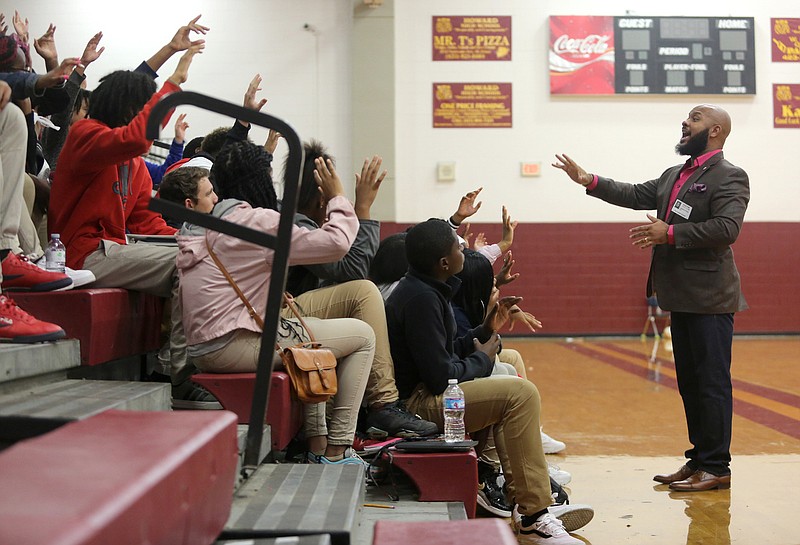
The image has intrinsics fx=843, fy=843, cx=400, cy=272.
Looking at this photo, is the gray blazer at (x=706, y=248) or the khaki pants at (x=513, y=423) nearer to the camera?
the khaki pants at (x=513, y=423)

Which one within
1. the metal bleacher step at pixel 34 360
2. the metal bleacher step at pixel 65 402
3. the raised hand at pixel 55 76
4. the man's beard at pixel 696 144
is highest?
the raised hand at pixel 55 76

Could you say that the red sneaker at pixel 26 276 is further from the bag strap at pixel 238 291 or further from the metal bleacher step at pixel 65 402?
the bag strap at pixel 238 291

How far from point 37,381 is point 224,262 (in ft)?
2.19

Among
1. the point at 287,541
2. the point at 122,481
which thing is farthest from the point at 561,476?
the point at 122,481

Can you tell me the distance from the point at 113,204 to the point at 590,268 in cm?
757

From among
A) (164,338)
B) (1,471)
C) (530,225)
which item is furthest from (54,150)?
(530,225)

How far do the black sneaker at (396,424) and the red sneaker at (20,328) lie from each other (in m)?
1.14

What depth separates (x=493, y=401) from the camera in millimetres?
2924

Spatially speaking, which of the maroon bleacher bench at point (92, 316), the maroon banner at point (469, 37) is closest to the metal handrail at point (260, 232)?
the maroon bleacher bench at point (92, 316)

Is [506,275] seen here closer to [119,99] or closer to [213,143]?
[213,143]

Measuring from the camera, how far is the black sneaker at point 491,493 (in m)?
3.16

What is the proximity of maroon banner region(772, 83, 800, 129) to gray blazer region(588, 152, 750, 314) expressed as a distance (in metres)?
7.05

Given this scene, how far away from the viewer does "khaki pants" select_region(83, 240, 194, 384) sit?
2.92m

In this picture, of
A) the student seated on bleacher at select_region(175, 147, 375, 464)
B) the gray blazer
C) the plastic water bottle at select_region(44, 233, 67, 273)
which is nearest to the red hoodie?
the plastic water bottle at select_region(44, 233, 67, 273)
